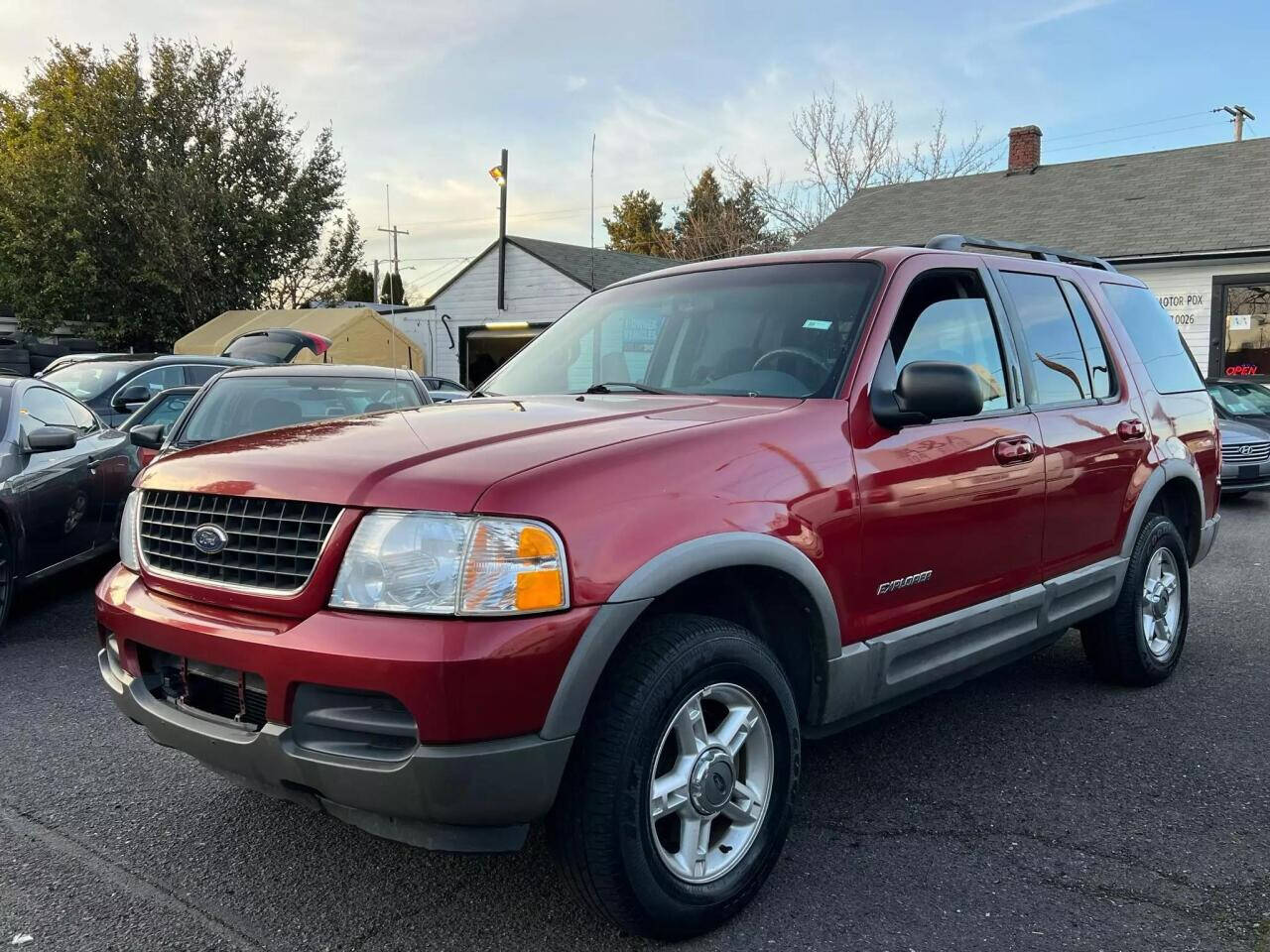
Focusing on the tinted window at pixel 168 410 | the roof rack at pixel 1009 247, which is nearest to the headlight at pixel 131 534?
the roof rack at pixel 1009 247

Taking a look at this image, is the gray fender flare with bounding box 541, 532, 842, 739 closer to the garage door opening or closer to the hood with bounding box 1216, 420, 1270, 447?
the hood with bounding box 1216, 420, 1270, 447

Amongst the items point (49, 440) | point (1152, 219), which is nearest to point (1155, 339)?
point (49, 440)

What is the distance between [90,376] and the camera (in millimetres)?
11914

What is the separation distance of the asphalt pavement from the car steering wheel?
60.1 inches

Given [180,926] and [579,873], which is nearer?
[579,873]

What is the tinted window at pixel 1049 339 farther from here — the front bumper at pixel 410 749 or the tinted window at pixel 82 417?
the tinted window at pixel 82 417

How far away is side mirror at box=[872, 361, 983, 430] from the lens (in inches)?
121

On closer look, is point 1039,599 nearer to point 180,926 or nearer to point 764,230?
point 180,926

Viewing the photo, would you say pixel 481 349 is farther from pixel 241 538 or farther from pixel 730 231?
pixel 241 538

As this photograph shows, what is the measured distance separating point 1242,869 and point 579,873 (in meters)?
2.08

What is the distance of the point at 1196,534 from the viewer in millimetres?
5258

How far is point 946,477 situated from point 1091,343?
1.64 meters

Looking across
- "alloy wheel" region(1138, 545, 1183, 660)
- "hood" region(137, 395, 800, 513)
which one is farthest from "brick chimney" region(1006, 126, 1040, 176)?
"hood" region(137, 395, 800, 513)

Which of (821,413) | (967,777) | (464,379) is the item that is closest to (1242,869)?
(967,777)
